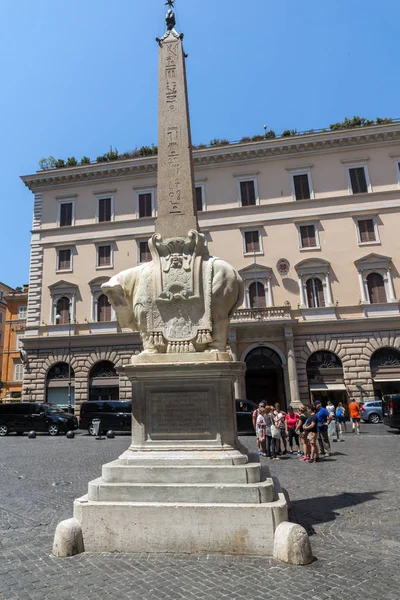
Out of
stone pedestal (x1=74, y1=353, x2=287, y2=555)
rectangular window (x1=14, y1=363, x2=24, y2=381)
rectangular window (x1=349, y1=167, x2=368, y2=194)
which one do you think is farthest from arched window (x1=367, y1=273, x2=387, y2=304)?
rectangular window (x1=14, y1=363, x2=24, y2=381)

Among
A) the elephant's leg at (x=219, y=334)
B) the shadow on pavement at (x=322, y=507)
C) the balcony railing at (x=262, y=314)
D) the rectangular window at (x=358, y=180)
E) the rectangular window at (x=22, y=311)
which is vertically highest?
the rectangular window at (x=358, y=180)

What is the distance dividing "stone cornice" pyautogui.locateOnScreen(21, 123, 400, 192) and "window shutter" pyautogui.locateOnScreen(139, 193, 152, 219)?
1.50 meters

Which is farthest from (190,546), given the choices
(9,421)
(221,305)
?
(9,421)

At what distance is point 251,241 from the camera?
89.6ft

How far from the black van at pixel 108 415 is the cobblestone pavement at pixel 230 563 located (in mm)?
12648

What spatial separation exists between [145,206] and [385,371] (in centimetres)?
1774

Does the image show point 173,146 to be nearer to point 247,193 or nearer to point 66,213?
point 247,193

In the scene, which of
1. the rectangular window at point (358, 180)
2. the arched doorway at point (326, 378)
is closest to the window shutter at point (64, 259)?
the arched doorway at point (326, 378)

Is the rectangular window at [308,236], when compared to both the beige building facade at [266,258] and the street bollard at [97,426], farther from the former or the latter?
the street bollard at [97,426]

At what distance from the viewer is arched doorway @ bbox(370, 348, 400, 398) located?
→ 77.6 feet

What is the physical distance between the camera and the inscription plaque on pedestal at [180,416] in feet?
15.2

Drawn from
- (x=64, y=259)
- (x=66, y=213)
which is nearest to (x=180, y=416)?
(x=64, y=259)

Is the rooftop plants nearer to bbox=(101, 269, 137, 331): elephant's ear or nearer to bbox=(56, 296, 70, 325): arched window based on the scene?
bbox=(56, 296, 70, 325): arched window

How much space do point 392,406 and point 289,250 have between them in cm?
1216
